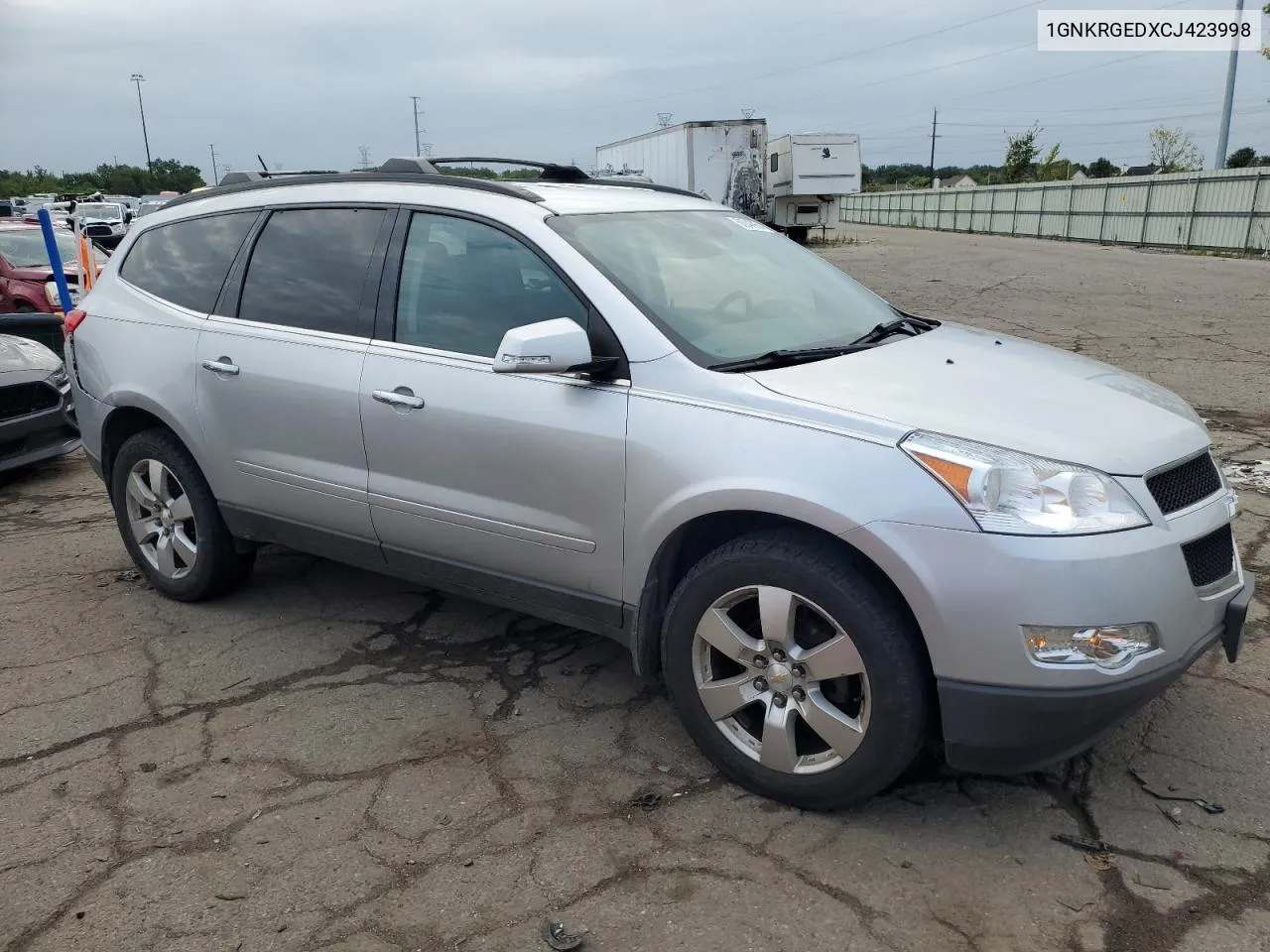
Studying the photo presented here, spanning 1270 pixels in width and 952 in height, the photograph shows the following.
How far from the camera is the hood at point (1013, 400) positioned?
8.65 ft

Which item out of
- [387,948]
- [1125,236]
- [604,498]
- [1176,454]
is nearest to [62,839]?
[387,948]

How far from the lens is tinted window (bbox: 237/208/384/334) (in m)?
3.81

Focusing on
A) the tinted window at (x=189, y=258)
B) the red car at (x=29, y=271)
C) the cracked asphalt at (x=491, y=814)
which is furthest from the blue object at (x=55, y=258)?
the cracked asphalt at (x=491, y=814)

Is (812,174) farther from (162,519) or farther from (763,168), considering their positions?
(162,519)

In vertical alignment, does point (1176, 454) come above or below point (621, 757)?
above

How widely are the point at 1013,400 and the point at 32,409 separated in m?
6.60

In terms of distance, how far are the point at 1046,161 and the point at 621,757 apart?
61856 millimetres

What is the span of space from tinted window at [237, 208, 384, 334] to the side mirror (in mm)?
1042

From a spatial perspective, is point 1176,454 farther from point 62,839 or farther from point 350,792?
point 62,839

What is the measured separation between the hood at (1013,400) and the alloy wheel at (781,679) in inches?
23.7

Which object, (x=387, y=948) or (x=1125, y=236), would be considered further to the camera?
(x=1125, y=236)

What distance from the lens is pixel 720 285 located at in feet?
11.6

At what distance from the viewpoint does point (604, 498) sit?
3.11 metres

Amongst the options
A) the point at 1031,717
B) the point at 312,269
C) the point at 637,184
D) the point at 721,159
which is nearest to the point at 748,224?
the point at 637,184
